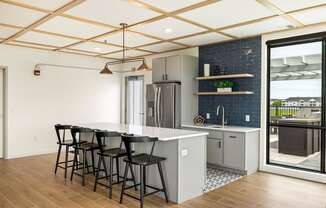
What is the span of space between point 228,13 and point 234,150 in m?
2.52

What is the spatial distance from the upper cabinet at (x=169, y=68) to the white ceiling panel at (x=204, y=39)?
37cm

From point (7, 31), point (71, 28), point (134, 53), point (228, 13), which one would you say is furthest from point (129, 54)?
point (228, 13)

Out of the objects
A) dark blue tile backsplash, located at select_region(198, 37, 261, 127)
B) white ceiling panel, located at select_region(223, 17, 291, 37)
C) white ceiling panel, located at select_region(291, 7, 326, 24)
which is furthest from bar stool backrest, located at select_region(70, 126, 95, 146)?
white ceiling panel, located at select_region(291, 7, 326, 24)

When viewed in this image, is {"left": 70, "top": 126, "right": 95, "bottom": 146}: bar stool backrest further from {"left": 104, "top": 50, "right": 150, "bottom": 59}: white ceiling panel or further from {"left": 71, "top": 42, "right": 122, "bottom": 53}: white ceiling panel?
{"left": 104, "top": 50, "right": 150, "bottom": 59}: white ceiling panel

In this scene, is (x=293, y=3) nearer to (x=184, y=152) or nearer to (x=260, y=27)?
(x=260, y=27)

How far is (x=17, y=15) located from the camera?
12.7 ft

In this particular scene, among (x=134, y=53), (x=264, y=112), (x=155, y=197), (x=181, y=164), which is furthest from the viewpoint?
(x=134, y=53)

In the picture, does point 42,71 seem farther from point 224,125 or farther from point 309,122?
point 309,122

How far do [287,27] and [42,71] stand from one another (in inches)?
224

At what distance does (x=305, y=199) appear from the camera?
3652mm

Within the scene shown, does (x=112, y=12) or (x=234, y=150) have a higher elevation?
(x=112, y=12)

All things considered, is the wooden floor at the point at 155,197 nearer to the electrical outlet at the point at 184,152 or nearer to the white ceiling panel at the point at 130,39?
the electrical outlet at the point at 184,152

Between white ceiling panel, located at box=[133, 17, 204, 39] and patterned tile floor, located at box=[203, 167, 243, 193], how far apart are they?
2726 mm

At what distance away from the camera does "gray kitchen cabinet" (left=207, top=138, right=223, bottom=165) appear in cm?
508
